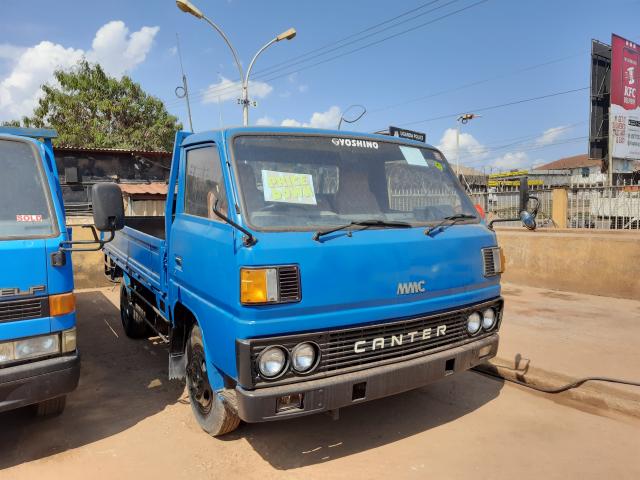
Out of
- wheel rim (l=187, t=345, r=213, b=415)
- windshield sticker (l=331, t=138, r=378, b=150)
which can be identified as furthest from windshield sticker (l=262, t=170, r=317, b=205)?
wheel rim (l=187, t=345, r=213, b=415)

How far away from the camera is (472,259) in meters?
3.30

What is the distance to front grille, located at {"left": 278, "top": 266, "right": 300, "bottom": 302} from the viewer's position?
102 inches

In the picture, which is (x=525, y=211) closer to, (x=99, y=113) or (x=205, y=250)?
(x=205, y=250)

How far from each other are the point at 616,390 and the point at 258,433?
2995 millimetres

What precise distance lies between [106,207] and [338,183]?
5.21 feet

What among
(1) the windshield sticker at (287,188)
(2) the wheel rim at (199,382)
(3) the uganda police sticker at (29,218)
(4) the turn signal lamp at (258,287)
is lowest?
(2) the wheel rim at (199,382)

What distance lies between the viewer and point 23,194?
330cm

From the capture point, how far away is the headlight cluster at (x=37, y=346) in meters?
2.88

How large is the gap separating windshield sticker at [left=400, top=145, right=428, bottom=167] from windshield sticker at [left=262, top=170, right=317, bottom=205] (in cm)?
103

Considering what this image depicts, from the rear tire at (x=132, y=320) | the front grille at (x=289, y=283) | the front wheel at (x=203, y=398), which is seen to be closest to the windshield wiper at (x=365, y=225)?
the front grille at (x=289, y=283)

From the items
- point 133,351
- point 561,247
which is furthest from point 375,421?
point 561,247

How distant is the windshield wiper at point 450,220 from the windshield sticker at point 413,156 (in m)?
0.53

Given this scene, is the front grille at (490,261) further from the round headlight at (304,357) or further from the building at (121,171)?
the building at (121,171)

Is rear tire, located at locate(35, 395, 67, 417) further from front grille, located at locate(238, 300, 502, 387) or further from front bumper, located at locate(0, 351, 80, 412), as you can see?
front grille, located at locate(238, 300, 502, 387)
